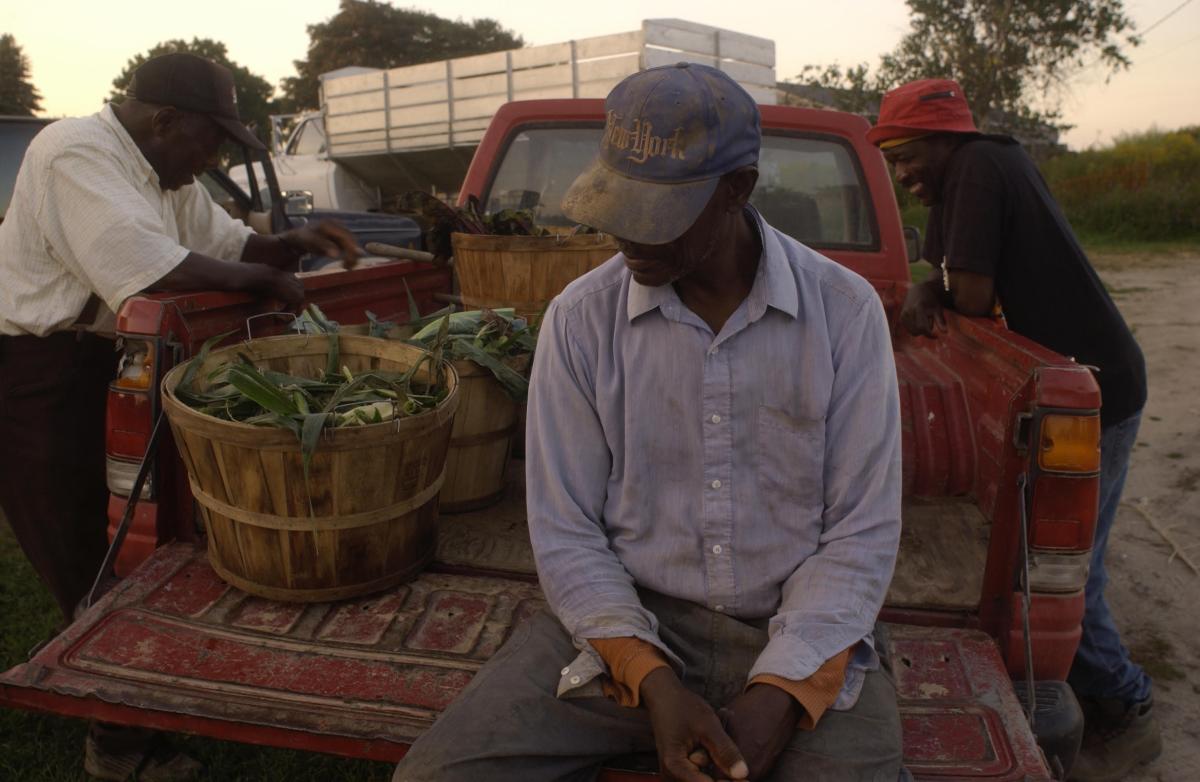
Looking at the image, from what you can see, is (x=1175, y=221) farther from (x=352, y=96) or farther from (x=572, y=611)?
(x=572, y=611)

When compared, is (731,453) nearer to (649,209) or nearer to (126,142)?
(649,209)

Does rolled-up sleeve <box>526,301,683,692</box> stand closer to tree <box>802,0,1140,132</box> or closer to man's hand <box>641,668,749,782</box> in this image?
man's hand <box>641,668,749,782</box>

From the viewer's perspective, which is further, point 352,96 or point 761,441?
point 352,96

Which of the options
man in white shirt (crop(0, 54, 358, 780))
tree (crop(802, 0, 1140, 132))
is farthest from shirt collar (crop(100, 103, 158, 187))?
tree (crop(802, 0, 1140, 132))

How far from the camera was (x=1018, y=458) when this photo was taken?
220 cm

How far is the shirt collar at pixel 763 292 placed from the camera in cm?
189

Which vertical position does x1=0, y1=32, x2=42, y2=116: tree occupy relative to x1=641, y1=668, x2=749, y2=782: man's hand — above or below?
above

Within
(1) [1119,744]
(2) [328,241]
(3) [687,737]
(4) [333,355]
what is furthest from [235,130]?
(1) [1119,744]

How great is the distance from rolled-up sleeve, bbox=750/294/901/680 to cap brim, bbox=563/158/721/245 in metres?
0.42

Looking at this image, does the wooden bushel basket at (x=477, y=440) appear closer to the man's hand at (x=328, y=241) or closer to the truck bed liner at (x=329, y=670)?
the truck bed liner at (x=329, y=670)

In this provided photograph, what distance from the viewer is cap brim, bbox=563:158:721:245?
1719 millimetres

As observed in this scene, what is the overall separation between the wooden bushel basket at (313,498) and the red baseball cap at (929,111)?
5.83ft

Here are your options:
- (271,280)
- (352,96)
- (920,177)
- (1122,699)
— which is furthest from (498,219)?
(352,96)

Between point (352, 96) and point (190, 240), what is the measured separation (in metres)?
12.8
